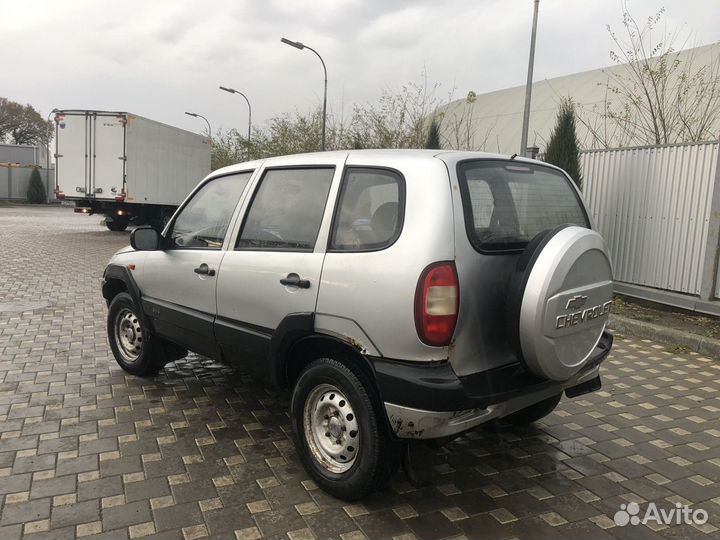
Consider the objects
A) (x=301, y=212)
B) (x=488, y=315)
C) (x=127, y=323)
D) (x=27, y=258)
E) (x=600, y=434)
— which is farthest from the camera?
(x=27, y=258)

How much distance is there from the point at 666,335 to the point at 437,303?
16.0 ft

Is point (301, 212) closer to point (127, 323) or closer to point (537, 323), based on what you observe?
point (537, 323)

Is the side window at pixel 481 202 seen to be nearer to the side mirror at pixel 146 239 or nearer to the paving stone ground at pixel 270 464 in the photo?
the paving stone ground at pixel 270 464

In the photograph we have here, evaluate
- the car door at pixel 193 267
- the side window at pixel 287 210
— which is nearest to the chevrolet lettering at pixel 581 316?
the side window at pixel 287 210

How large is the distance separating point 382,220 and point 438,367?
77 cm

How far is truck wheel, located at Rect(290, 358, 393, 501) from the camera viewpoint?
9.30 feet

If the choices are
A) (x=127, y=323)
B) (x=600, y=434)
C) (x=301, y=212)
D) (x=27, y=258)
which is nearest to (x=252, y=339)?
(x=301, y=212)

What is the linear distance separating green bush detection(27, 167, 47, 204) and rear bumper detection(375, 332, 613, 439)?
4522cm

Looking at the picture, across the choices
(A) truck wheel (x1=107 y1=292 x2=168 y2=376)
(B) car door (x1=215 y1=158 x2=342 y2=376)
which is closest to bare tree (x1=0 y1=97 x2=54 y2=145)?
(A) truck wheel (x1=107 y1=292 x2=168 y2=376)

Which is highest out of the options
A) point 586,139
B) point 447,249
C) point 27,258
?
point 586,139

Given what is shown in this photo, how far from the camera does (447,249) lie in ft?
8.76

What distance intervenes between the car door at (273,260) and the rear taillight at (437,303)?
657 mm

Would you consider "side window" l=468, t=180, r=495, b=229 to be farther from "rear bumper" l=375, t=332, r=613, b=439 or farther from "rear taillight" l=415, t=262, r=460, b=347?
"rear bumper" l=375, t=332, r=613, b=439

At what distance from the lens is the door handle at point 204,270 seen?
3.82 metres
